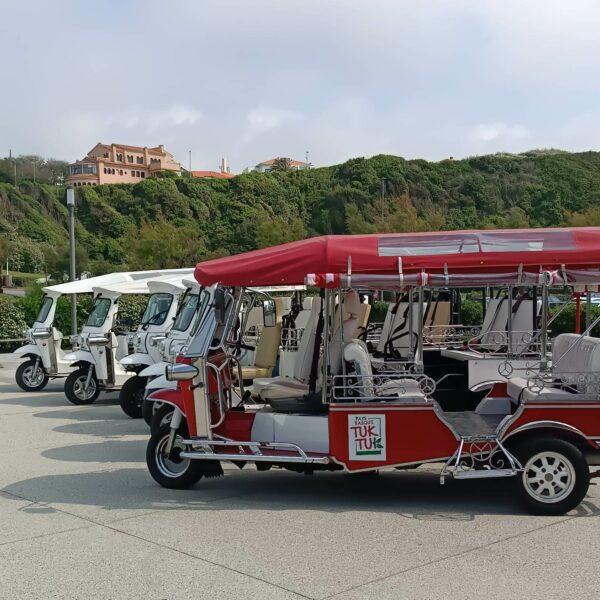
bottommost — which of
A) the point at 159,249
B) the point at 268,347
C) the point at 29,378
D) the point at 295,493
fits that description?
the point at 295,493

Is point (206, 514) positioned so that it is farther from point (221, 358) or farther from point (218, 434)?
point (221, 358)

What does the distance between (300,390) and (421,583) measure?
2749mm

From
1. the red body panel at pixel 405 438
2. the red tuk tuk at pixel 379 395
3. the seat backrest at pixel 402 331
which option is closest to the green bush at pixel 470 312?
the seat backrest at pixel 402 331

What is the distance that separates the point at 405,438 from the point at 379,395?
1.67ft

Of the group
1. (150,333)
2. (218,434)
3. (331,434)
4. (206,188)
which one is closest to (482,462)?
(331,434)

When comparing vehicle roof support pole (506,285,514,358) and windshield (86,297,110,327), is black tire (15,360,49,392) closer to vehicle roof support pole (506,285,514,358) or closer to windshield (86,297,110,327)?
windshield (86,297,110,327)

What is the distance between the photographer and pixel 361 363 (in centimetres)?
678

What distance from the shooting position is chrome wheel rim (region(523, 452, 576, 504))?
627 centimetres

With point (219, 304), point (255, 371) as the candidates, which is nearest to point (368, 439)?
point (219, 304)

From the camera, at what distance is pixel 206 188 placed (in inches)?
3295

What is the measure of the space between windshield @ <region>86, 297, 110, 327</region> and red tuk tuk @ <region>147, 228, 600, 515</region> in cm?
725

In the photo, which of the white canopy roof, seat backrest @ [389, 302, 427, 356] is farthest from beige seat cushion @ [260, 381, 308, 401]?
the white canopy roof

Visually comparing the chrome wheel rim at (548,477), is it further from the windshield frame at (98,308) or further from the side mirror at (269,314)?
the windshield frame at (98,308)

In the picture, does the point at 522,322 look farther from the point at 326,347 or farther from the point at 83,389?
the point at 83,389
